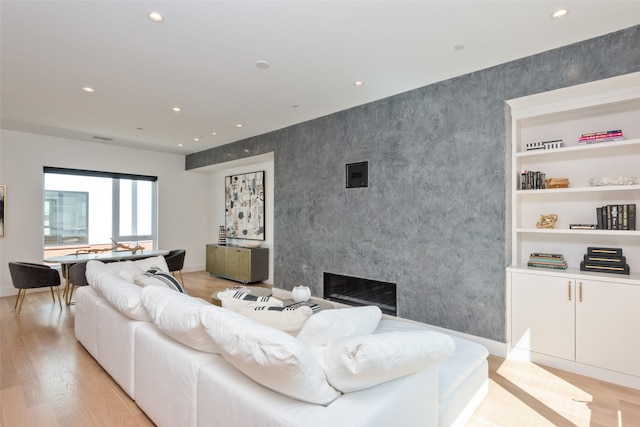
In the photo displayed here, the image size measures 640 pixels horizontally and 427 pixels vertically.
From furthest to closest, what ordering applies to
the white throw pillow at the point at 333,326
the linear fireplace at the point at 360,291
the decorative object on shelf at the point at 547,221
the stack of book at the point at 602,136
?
the linear fireplace at the point at 360,291 < the decorative object on shelf at the point at 547,221 < the stack of book at the point at 602,136 < the white throw pillow at the point at 333,326

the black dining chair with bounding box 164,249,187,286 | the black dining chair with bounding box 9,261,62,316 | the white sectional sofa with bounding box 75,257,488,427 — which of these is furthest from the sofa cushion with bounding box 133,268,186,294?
the black dining chair with bounding box 164,249,187,286

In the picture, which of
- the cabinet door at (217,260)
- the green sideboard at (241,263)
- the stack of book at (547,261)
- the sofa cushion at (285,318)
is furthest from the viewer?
the cabinet door at (217,260)

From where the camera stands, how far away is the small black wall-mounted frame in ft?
13.5

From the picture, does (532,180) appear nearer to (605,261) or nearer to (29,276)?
(605,261)

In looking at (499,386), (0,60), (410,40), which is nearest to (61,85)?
(0,60)

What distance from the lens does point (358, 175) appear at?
420 centimetres

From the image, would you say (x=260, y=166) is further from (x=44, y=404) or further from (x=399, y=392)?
(x=399, y=392)

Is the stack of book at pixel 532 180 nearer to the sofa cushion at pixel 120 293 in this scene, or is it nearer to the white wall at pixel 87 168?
the sofa cushion at pixel 120 293

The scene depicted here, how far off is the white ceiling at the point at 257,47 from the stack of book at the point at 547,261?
71.6 inches

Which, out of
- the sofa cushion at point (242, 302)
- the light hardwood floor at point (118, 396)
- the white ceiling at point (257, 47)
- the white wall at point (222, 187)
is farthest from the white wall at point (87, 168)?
the sofa cushion at point (242, 302)

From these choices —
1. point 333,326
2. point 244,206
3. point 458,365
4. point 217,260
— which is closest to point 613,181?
point 458,365

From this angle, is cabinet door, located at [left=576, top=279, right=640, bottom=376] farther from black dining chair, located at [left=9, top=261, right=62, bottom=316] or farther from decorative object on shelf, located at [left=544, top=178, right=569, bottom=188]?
black dining chair, located at [left=9, top=261, right=62, bottom=316]

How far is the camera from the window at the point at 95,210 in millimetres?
5812

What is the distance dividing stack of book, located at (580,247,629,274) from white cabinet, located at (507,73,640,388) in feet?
0.28
